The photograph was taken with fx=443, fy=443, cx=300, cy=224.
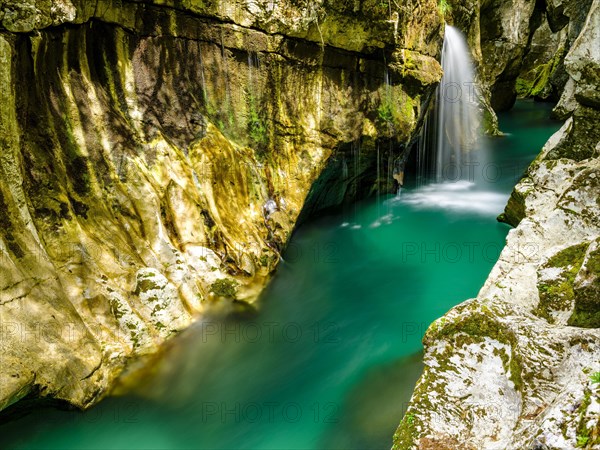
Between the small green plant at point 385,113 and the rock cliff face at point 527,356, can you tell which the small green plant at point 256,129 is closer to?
the small green plant at point 385,113

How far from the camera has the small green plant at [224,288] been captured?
7.28m

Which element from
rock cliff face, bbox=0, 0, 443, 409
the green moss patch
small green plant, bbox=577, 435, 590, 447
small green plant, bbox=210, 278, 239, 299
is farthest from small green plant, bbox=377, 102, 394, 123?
small green plant, bbox=577, 435, 590, 447

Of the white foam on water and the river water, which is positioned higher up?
the white foam on water

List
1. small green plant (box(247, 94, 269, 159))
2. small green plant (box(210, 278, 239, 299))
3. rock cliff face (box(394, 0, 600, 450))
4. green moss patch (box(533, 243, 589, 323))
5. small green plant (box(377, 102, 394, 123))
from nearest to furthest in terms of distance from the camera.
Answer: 1. rock cliff face (box(394, 0, 600, 450))
2. green moss patch (box(533, 243, 589, 323))
3. small green plant (box(210, 278, 239, 299))
4. small green plant (box(247, 94, 269, 159))
5. small green plant (box(377, 102, 394, 123))

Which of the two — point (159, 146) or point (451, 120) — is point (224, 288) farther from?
point (451, 120)

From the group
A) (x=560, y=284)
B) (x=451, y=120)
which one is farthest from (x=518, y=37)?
(x=560, y=284)

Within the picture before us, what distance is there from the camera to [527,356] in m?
2.98

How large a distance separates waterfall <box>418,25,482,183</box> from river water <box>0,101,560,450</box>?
440 centimetres

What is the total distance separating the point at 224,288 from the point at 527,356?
5.15 meters

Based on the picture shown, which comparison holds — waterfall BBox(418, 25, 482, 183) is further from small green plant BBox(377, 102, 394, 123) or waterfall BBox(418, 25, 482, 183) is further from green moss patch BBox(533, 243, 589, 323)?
green moss patch BBox(533, 243, 589, 323)

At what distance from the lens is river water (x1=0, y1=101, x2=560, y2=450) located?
5.32 metres

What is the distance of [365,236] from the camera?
10.5 m

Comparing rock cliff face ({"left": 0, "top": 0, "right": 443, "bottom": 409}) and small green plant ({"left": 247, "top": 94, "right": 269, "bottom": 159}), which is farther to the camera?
small green plant ({"left": 247, "top": 94, "right": 269, "bottom": 159})

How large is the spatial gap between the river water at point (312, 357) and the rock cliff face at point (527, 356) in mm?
2325
